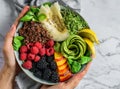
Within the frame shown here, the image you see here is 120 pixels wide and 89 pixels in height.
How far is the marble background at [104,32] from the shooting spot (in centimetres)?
97

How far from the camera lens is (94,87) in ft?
3.30

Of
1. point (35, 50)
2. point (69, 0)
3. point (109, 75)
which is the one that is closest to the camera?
point (35, 50)

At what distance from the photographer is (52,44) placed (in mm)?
787

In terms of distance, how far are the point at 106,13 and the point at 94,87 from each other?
0.76ft

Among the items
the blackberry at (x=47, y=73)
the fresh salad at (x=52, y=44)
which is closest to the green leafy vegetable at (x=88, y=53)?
the fresh salad at (x=52, y=44)

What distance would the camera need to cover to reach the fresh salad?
2.58 feet

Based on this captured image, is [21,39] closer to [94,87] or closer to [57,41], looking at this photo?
[57,41]

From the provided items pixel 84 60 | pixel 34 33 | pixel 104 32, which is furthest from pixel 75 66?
pixel 104 32

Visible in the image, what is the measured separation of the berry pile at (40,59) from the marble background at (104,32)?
200 mm

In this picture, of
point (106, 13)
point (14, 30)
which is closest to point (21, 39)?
point (14, 30)

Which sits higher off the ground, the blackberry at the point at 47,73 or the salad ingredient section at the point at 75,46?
the salad ingredient section at the point at 75,46

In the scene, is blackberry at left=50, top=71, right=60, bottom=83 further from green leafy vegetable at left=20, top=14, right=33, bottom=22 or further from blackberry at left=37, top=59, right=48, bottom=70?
green leafy vegetable at left=20, top=14, right=33, bottom=22

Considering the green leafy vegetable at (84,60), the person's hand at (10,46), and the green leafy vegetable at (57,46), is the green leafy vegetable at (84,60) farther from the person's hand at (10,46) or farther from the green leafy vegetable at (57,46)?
the person's hand at (10,46)

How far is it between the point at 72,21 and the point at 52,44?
8cm
